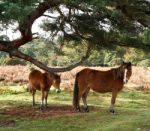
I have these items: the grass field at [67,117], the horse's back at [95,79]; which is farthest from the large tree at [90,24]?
the grass field at [67,117]

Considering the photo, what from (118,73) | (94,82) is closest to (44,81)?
(94,82)

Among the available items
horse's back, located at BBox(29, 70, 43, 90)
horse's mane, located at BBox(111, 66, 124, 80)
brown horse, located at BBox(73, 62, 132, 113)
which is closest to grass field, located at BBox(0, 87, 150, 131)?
brown horse, located at BBox(73, 62, 132, 113)

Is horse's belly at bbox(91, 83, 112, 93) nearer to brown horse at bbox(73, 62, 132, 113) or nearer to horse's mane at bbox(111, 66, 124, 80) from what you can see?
brown horse at bbox(73, 62, 132, 113)

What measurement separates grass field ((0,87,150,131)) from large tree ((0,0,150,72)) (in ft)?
5.07

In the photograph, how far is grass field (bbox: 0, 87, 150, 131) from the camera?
10898 mm

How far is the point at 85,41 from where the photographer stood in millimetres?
15039

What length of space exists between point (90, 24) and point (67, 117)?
2.97 meters

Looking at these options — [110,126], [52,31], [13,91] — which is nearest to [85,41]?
[52,31]

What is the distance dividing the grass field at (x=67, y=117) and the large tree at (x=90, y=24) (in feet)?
5.07

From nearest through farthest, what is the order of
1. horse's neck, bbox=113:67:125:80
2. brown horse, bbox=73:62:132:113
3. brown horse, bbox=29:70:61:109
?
horse's neck, bbox=113:67:125:80, brown horse, bbox=73:62:132:113, brown horse, bbox=29:70:61:109

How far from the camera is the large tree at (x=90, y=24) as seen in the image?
10273 mm

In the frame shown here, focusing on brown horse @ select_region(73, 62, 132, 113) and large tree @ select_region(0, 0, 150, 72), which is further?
brown horse @ select_region(73, 62, 132, 113)

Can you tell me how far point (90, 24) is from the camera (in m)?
13.7

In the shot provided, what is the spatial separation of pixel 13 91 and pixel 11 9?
12.4 meters
